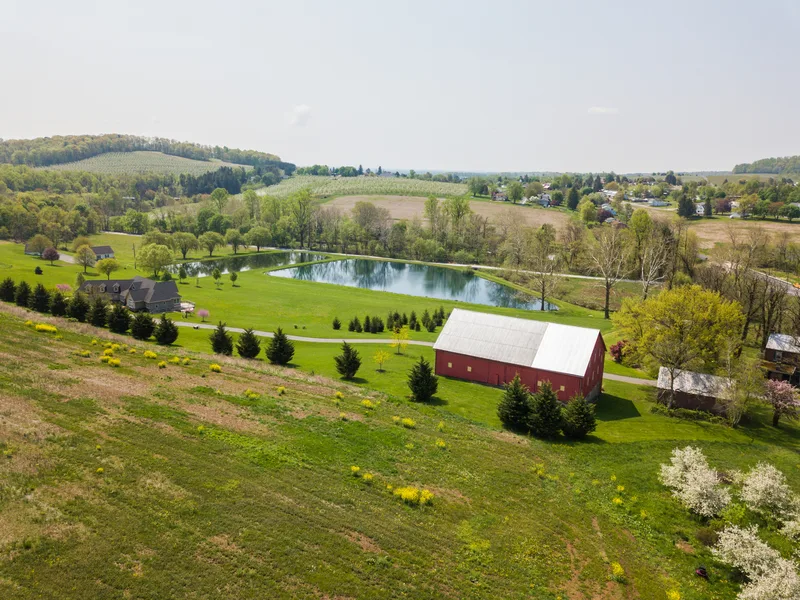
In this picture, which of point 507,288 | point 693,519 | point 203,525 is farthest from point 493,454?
point 507,288

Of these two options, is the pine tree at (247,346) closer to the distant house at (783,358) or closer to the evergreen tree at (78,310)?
the evergreen tree at (78,310)

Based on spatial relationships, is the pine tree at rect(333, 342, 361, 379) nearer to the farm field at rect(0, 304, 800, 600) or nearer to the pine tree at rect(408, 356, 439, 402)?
the pine tree at rect(408, 356, 439, 402)

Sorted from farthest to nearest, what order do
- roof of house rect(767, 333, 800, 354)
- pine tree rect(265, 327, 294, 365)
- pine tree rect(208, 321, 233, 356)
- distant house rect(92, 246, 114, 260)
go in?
distant house rect(92, 246, 114, 260), roof of house rect(767, 333, 800, 354), pine tree rect(208, 321, 233, 356), pine tree rect(265, 327, 294, 365)

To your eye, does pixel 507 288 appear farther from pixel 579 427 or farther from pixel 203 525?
pixel 203 525

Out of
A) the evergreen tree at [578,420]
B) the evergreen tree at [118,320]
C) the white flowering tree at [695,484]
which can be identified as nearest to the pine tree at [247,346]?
the evergreen tree at [118,320]

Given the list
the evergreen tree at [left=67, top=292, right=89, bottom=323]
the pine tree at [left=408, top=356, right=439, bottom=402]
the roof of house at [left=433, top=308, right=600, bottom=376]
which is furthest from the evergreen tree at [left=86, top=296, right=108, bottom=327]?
the roof of house at [left=433, top=308, right=600, bottom=376]

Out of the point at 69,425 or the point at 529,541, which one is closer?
the point at 529,541

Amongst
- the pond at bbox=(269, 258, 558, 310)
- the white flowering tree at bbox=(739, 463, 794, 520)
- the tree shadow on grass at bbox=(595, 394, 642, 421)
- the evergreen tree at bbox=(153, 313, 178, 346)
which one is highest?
the evergreen tree at bbox=(153, 313, 178, 346)
